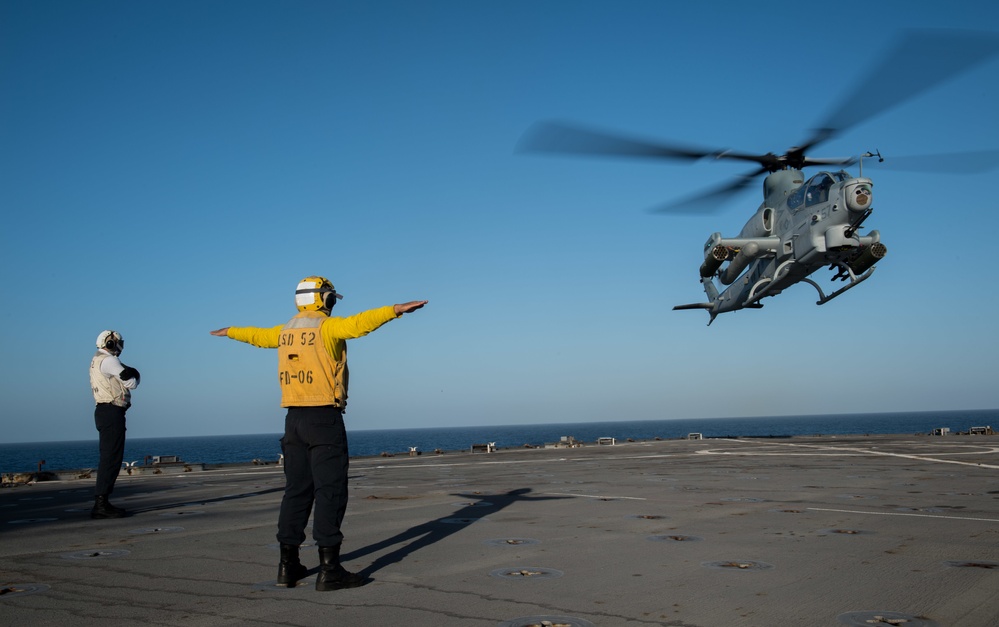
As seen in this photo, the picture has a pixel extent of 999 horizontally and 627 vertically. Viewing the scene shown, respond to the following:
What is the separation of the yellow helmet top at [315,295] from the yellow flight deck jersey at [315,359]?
0.18 meters

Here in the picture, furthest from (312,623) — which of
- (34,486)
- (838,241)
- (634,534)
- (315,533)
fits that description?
(838,241)

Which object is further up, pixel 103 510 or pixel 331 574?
pixel 103 510

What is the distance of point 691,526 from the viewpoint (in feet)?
25.3

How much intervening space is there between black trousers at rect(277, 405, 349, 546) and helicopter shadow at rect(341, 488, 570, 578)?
62 centimetres

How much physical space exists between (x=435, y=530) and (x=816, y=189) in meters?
18.3

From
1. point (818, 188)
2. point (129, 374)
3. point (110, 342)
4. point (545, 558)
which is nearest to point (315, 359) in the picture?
point (545, 558)

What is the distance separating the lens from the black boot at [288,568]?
5258mm

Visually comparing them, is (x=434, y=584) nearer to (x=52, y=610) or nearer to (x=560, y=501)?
(x=52, y=610)

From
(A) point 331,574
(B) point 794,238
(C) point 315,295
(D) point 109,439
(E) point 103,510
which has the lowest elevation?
(A) point 331,574

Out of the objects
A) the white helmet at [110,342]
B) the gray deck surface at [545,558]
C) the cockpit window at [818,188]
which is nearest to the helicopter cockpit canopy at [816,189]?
the cockpit window at [818,188]

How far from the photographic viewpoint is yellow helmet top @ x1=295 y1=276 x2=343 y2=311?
234 inches

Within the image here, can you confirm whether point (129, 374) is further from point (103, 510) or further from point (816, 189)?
point (816, 189)

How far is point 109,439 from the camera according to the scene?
378 inches

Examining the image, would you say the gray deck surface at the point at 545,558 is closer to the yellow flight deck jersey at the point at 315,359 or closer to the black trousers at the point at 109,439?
the black trousers at the point at 109,439
